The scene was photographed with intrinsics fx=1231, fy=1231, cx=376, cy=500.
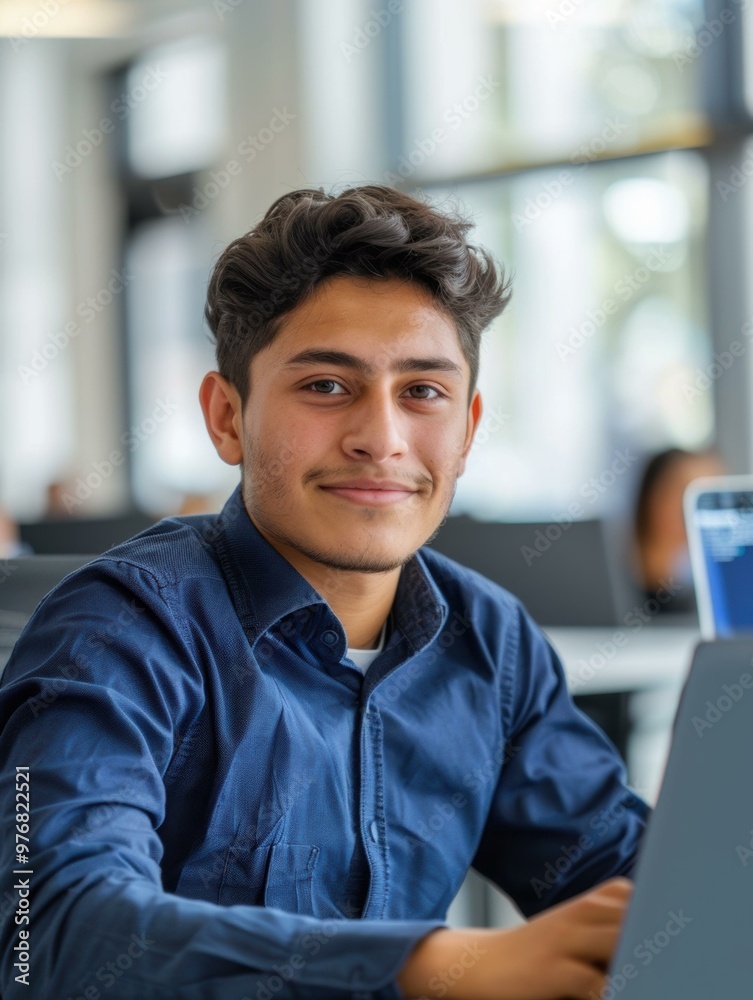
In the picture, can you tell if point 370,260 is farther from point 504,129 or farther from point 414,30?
point 414,30

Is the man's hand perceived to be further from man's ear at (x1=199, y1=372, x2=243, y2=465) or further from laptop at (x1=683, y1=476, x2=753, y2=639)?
laptop at (x1=683, y1=476, x2=753, y2=639)

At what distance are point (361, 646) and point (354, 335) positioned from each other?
326 millimetres

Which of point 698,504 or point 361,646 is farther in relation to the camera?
point 698,504

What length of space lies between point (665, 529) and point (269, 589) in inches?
113

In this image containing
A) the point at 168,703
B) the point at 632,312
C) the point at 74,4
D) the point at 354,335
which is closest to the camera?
the point at 168,703

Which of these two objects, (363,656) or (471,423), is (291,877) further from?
(471,423)

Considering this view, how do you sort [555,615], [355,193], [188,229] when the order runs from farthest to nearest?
[188,229] → [555,615] → [355,193]

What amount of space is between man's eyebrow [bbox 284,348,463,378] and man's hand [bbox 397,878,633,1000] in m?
0.59

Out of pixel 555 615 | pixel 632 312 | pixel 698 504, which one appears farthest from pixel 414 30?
pixel 698 504

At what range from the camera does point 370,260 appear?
120 centimetres

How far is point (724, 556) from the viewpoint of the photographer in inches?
66.7

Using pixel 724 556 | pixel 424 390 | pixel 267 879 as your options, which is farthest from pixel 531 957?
pixel 724 556

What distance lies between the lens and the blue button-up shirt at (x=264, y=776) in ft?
2.51

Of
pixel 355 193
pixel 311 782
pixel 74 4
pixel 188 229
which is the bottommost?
pixel 311 782
